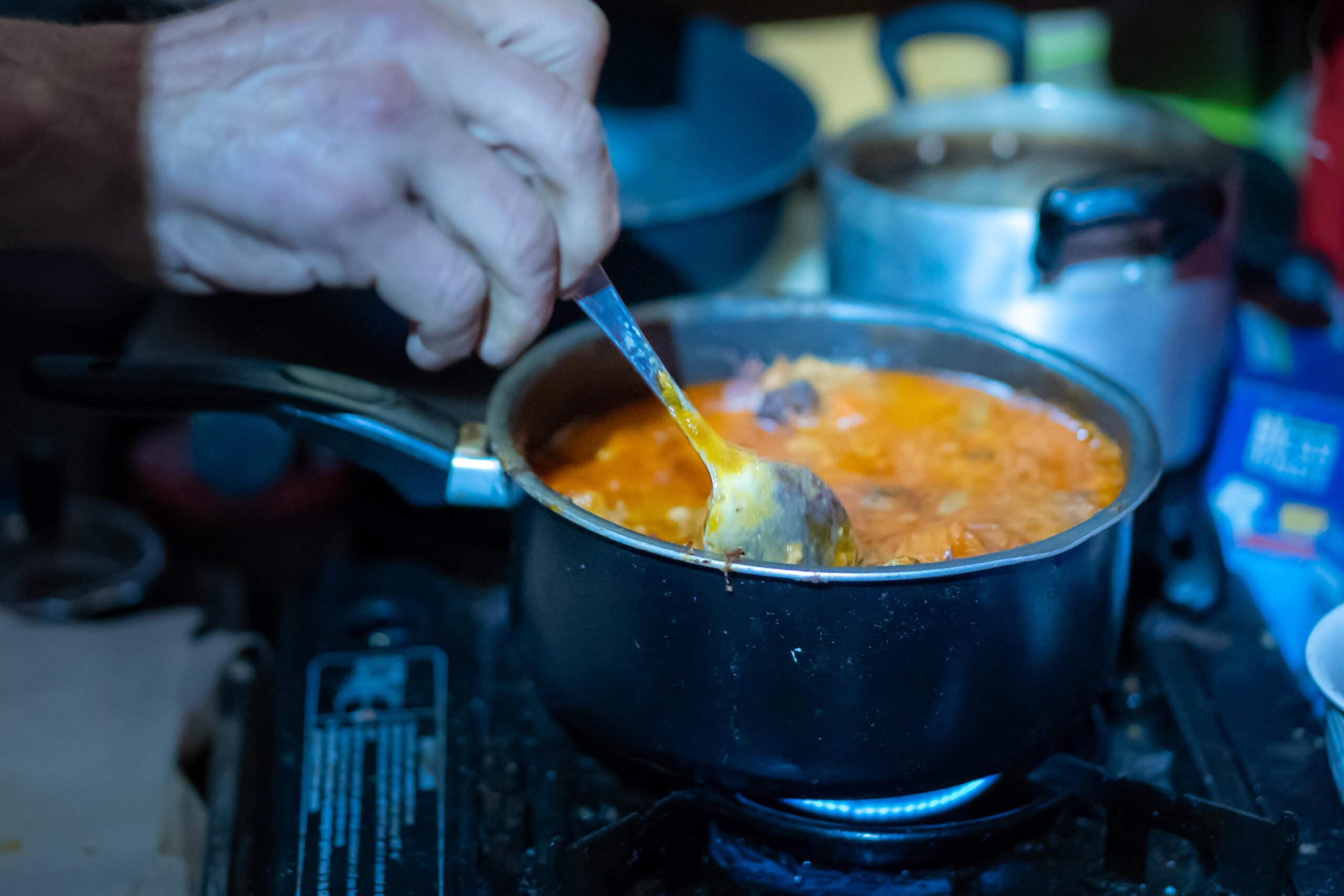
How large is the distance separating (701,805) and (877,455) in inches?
14.1

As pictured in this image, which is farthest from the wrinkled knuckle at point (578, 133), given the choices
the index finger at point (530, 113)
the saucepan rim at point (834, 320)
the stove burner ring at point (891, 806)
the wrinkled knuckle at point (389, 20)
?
the stove burner ring at point (891, 806)

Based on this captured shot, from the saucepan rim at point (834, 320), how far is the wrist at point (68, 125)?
0.97 feet

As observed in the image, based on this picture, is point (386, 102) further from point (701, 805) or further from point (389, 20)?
point (701, 805)

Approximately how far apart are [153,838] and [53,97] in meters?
0.54

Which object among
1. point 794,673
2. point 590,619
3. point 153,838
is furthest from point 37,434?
point 794,673

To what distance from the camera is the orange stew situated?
973mm

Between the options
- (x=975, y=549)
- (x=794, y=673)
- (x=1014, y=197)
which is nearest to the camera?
(x=794, y=673)

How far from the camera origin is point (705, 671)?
79 cm

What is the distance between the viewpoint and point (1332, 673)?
911 mm

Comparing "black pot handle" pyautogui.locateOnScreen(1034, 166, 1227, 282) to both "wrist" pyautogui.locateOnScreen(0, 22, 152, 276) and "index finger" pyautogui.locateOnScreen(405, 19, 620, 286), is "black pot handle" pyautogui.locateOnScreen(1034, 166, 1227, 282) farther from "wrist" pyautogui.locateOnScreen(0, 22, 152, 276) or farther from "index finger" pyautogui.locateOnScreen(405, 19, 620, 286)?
"wrist" pyautogui.locateOnScreen(0, 22, 152, 276)

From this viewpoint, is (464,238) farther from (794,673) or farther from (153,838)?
(153,838)

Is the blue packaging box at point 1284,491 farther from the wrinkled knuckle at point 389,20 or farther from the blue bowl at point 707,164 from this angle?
the wrinkled knuckle at point 389,20

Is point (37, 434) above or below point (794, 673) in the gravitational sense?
below

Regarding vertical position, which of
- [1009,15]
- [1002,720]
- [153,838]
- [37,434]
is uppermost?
[1009,15]
